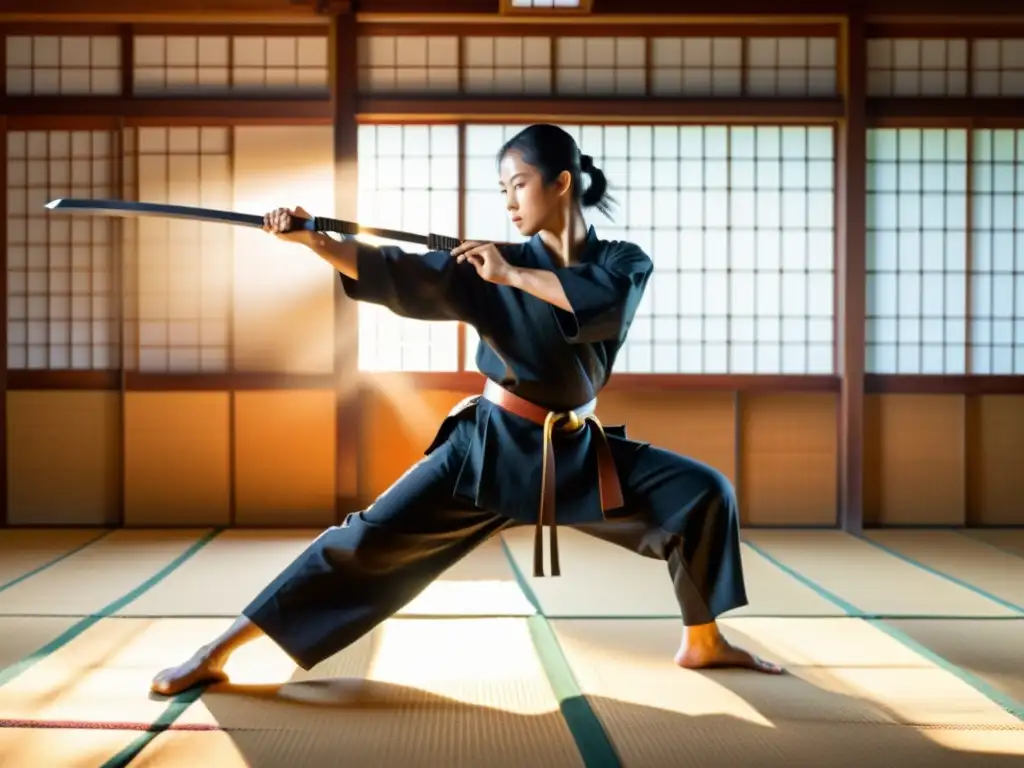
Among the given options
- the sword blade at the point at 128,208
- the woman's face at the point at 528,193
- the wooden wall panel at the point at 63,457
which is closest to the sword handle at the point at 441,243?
the woman's face at the point at 528,193

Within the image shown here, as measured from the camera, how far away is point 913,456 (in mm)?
5371

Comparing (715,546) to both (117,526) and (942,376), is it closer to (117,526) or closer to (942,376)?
(942,376)

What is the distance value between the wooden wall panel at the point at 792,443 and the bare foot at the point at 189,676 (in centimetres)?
340

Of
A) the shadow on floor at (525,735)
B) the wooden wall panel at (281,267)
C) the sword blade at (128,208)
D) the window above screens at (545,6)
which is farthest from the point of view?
the wooden wall panel at (281,267)

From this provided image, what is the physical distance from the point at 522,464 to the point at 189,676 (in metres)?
0.95

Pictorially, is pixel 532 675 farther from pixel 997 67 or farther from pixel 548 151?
pixel 997 67

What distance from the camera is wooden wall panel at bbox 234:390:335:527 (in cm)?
521

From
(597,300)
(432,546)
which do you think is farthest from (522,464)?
(597,300)

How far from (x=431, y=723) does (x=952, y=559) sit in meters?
2.96

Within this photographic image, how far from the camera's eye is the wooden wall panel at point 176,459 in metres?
5.20

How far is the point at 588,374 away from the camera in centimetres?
264

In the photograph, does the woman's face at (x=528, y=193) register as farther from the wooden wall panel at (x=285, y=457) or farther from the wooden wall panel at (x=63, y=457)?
the wooden wall panel at (x=63, y=457)

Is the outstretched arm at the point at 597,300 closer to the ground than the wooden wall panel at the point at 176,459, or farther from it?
farther from it

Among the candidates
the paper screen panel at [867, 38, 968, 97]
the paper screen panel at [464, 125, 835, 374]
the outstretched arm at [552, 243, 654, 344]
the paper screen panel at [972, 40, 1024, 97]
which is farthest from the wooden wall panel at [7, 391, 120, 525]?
the paper screen panel at [972, 40, 1024, 97]
